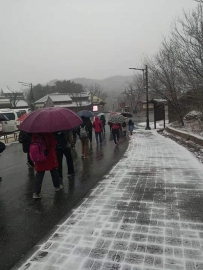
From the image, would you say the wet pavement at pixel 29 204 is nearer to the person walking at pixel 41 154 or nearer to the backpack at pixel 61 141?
the person walking at pixel 41 154

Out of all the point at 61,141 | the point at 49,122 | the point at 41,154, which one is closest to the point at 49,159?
the point at 41,154

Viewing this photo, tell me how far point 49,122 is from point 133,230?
259 centimetres

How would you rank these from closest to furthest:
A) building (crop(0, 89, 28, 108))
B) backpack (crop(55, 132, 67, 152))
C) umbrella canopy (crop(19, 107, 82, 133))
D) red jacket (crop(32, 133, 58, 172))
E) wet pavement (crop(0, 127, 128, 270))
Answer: wet pavement (crop(0, 127, 128, 270)), umbrella canopy (crop(19, 107, 82, 133)), red jacket (crop(32, 133, 58, 172)), backpack (crop(55, 132, 67, 152)), building (crop(0, 89, 28, 108))

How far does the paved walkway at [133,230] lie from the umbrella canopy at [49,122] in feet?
5.37

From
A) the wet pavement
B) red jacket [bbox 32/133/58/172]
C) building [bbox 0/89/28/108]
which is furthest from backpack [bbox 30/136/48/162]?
building [bbox 0/89/28/108]

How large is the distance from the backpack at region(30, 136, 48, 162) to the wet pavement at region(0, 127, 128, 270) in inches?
37.3

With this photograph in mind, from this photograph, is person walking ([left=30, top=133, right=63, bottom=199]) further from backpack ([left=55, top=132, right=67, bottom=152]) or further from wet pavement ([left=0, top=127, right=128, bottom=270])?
backpack ([left=55, top=132, right=67, bottom=152])

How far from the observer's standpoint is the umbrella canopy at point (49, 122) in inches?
187

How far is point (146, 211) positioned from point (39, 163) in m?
2.40

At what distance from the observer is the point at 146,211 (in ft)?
14.1

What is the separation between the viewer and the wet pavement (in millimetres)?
3434

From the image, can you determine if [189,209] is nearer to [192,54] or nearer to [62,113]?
[62,113]

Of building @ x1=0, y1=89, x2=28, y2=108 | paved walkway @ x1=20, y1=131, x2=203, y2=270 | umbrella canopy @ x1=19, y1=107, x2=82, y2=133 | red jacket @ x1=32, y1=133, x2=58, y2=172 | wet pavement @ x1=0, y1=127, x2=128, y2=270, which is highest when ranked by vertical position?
building @ x1=0, y1=89, x2=28, y2=108

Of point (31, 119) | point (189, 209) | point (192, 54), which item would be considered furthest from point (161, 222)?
point (192, 54)
